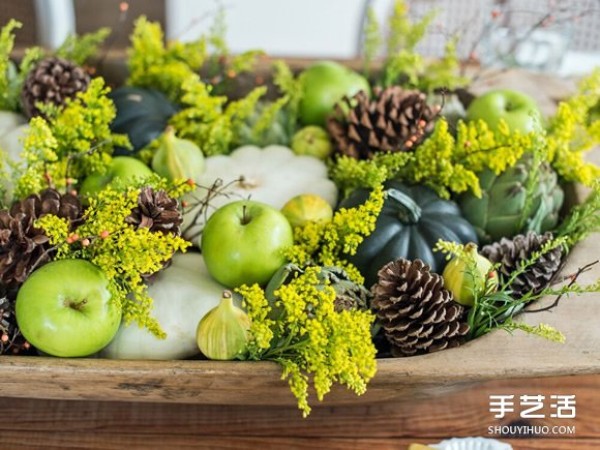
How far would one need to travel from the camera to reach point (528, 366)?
0.88 m

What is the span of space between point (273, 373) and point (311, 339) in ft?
0.20

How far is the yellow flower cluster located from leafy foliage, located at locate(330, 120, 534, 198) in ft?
0.38

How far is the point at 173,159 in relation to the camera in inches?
45.1

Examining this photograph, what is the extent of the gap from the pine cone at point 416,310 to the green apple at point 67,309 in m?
0.32

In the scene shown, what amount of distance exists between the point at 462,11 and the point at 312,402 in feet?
6.87

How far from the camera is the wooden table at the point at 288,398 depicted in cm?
86

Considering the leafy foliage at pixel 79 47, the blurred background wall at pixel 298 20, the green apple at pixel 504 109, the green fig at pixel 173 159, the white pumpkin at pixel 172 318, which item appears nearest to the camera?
the white pumpkin at pixel 172 318

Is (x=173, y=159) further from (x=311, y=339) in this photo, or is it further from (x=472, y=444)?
(x=472, y=444)

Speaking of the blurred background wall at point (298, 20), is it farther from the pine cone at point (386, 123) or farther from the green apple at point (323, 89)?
the pine cone at point (386, 123)

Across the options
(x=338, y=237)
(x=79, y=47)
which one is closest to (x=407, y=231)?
(x=338, y=237)

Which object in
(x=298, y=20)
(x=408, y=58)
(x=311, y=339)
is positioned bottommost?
(x=298, y=20)

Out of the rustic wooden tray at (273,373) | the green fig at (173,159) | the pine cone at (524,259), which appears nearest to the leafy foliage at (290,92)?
the green fig at (173,159)

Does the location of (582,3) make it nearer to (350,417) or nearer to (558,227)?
(558,227)

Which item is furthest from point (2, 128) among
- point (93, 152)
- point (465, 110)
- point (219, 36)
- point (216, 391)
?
point (465, 110)
